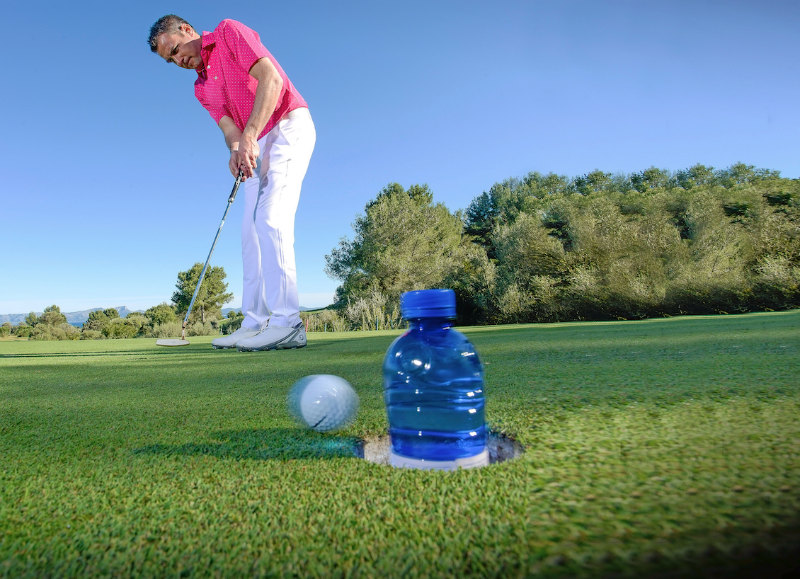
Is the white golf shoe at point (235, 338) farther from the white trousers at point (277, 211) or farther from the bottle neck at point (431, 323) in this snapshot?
the bottle neck at point (431, 323)

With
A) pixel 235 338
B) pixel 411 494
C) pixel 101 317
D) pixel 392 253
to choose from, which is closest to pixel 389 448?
pixel 411 494

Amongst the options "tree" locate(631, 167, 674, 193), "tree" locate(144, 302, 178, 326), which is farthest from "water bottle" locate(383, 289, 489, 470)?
"tree" locate(631, 167, 674, 193)

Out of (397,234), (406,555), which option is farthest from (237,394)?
(397,234)

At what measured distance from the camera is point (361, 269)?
3095 centimetres

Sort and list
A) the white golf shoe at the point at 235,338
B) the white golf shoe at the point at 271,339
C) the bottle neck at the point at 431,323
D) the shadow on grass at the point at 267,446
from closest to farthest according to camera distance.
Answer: the shadow on grass at the point at 267,446 < the bottle neck at the point at 431,323 < the white golf shoe at the point at 271,339 < the white golf shoe at the point at 235,338

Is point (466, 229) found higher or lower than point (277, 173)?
higher

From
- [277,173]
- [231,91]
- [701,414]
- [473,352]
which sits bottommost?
[701,414]

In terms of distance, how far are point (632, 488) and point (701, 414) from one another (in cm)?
70

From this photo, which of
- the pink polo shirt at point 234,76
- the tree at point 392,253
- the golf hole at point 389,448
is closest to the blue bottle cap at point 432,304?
the golf hole at point 389,448

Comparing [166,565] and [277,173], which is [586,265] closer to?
[277,173]

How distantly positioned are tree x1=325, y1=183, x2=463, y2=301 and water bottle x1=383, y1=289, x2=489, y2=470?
84.0ft

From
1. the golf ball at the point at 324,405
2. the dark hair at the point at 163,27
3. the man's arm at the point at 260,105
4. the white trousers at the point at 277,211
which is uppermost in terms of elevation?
the dark hair at the point at 163,27

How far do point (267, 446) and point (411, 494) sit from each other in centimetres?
57

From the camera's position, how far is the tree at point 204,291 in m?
32.9
